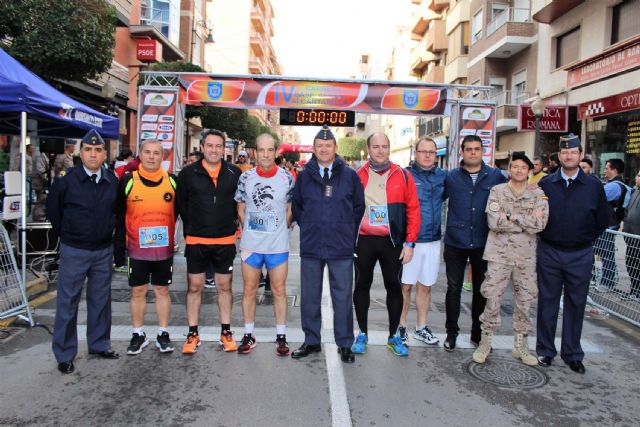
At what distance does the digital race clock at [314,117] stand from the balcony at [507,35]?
11.8 metres

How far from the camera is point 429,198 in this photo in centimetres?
485

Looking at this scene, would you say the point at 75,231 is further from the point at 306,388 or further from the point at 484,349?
the point at 484,349

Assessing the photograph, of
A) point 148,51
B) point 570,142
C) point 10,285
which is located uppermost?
point 148,51

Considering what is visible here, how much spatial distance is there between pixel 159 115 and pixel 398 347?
8.78 meters

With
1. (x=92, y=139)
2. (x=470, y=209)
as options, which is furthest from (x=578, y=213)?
(x=92, y=139)

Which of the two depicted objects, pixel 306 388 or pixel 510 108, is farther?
pixel 510 108

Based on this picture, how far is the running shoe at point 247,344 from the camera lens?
14.7 ft

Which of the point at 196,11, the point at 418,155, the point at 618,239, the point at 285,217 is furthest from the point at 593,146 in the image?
the point at 196,11


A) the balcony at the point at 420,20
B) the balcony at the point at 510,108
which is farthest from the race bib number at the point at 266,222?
the balcony at the point at 420,20

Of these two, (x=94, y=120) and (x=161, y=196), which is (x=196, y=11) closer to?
(x=94, y=120)

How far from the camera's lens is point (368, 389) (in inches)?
149

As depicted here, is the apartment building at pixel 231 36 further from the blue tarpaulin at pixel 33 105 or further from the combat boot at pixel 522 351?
the combat boot at pixel 522 351

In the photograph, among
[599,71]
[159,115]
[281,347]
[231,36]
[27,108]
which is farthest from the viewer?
[231,36]

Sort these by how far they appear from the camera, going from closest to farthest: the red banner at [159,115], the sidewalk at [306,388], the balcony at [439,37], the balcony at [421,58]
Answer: the sidewalk at [306,388], the red banner at [159,115], the balcony at [439,37], the balcony at [421,58]
